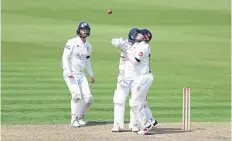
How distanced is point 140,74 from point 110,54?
16974 millimetres

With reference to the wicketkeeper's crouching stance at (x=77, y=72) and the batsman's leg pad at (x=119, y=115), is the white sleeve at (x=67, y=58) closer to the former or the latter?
the wicketkeeper's crouching stance at (x=77, y=72)

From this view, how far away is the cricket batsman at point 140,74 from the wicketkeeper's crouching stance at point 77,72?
148 cm

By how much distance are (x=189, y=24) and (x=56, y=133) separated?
27516mm

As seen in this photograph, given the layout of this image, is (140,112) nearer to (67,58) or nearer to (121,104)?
(121,104)

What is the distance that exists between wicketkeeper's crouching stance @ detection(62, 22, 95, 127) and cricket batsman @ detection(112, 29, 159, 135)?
148 centimetres

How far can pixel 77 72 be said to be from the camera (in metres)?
14.8

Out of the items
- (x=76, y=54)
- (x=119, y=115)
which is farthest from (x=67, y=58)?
(x=119, y=115)

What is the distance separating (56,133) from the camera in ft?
43.6

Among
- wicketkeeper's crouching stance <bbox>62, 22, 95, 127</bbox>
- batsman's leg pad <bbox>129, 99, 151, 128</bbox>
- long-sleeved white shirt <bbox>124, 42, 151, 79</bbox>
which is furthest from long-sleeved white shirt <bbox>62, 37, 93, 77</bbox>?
batsman's leg pad <bbox>129, 99, 151, 128</bbox>

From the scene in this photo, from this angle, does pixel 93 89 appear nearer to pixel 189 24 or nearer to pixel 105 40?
pixel 105 40

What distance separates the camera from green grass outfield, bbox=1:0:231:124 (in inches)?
693

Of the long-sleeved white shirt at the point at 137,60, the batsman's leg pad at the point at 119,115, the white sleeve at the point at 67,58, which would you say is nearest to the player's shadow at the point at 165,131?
the batsman's leg pad at the point at 119,115

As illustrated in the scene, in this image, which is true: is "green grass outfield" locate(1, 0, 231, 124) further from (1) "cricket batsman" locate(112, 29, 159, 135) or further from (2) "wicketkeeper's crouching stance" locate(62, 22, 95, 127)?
(1) "cricket batsman" locate(112, 29, 159, 135)

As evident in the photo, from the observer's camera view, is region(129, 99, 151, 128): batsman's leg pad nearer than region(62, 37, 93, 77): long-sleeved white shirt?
Yes
